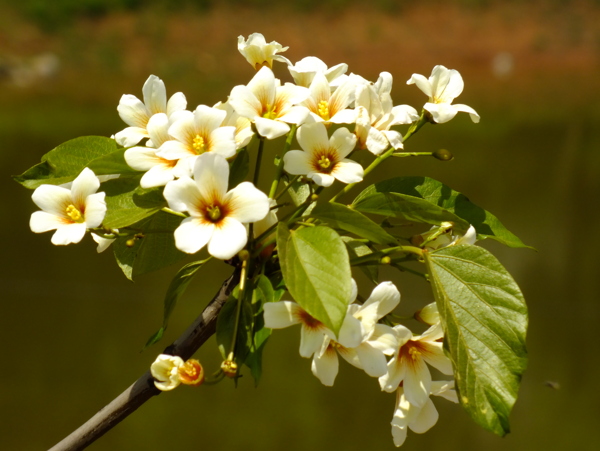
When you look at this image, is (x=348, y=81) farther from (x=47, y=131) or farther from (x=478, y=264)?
(x=47, y=131)

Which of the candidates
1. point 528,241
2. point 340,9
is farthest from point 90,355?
point 340,9

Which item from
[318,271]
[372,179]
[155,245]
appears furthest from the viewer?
[372,179]

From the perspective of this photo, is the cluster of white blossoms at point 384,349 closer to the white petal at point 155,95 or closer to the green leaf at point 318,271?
the green leaf at point 318,271

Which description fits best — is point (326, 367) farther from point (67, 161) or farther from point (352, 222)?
point (67, 161)

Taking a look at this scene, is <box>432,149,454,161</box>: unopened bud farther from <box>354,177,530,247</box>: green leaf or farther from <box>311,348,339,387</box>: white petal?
<box>311,348,339,387</box>: white petal

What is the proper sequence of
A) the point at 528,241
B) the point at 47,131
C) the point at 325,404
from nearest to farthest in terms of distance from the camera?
the point at 325,404 < the point at 528,241 < the point at 47,131

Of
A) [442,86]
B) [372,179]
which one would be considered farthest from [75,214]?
[372,179]

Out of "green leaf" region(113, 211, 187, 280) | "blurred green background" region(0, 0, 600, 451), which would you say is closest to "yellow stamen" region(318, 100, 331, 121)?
"green leaf" region(113, 211, 187, 280)
